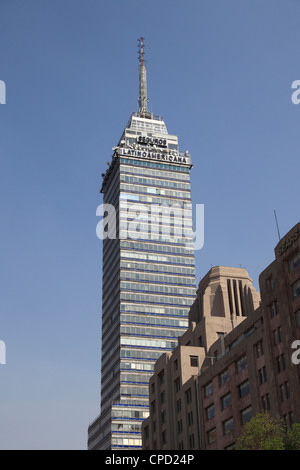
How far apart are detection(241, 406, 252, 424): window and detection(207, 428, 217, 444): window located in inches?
359

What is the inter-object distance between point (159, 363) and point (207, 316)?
47.7 ft

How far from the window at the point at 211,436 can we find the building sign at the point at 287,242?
31010 mm

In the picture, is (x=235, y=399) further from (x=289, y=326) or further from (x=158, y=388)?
(x=158, y=388)

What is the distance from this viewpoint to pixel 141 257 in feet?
650

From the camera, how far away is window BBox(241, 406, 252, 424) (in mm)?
83812

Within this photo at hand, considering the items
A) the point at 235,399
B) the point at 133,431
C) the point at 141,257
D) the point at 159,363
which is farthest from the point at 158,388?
the point at 141,257

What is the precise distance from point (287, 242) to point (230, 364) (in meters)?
22.7

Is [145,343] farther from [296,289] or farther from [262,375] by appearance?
[296,289]

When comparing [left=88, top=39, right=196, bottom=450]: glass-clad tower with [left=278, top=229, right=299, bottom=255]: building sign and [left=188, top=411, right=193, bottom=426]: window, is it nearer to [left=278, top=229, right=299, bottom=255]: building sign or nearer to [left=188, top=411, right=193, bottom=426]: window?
[left=188, top=411, right=193, bottom=426]: window

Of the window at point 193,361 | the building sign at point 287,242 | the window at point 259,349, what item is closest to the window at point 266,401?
the window at point 259,349

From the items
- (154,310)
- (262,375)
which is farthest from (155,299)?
(262,375)

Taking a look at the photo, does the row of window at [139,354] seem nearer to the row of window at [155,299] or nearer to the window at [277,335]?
the row of window at [155,299]

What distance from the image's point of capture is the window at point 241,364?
87688 millimetres
